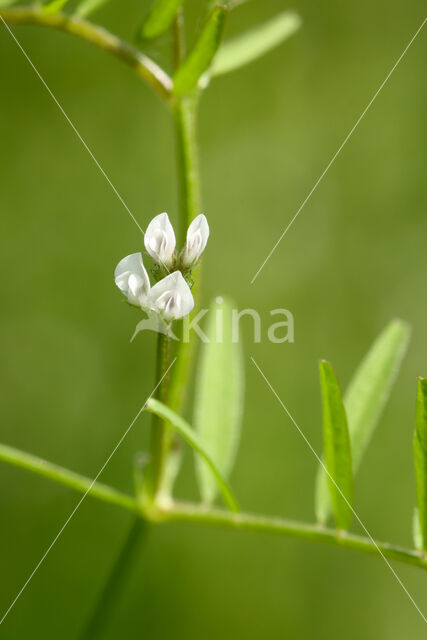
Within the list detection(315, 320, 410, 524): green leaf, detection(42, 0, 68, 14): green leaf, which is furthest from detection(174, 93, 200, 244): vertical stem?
detection(315, 320, 410, 524): green leaf

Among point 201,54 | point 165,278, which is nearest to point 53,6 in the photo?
point 201,54

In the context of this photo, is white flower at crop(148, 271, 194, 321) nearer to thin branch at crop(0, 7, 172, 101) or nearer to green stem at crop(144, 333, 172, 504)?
green stem at crop(144, 333, 172, 504)

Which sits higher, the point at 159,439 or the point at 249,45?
the point at 249,45

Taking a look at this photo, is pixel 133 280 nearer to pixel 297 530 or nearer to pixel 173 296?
pixel 173 296

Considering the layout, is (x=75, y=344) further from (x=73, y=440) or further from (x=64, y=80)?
(x=64, y=80)

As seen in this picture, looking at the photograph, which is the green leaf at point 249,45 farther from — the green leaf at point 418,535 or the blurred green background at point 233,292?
the blurred green background at point 233,292

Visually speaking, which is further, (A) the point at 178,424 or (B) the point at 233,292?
(B) the point at 233,292

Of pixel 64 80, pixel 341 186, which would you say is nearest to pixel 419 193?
pixel 341 186
